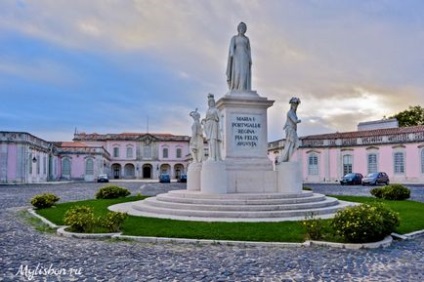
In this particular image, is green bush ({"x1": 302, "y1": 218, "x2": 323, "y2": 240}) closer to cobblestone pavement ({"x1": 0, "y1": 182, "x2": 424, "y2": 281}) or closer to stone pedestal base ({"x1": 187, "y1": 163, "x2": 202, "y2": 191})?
cobblestone pavement ({"x1": 0, "y1": 182, "x2": 424, "y2": 281})

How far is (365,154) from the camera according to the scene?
119 ft

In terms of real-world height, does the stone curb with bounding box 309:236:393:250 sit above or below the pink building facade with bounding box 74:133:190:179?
below

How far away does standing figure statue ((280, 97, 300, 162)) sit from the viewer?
11.0 m

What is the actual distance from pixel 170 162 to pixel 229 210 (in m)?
58.8

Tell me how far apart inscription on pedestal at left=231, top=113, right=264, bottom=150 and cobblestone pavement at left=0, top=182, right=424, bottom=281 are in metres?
5.11

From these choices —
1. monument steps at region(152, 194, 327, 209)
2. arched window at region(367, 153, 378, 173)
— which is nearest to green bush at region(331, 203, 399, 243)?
monument steps at region(152, 194, 327, 209)

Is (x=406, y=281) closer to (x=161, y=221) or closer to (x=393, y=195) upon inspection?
(x=161, y=221)

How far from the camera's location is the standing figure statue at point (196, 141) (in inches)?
492

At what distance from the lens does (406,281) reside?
186 inches

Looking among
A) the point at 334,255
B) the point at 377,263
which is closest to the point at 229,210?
the point at 334,255

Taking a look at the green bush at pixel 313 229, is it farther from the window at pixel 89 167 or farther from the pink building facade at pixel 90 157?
the window at pixel 89 167

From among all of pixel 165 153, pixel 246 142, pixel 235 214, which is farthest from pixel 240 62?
pixel 165 153

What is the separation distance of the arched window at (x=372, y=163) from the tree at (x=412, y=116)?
1481cm

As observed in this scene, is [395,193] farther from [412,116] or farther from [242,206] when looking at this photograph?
[412,116]
